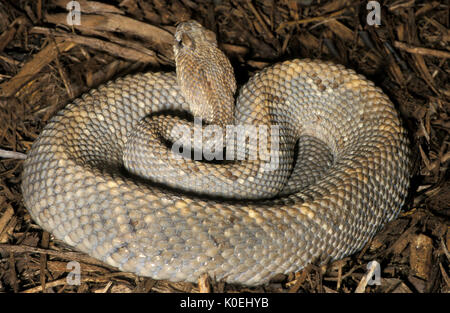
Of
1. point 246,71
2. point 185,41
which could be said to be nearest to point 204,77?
point 185,41

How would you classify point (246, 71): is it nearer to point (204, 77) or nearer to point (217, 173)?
point (204, 77)

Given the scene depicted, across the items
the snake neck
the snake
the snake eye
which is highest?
the snake eye

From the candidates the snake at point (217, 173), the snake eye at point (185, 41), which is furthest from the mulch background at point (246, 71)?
the snake eye at point (185, 41)

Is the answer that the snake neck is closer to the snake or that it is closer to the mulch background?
the snake

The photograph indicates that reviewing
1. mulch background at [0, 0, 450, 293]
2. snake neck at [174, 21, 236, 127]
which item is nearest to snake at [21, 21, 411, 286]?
snake neck at [174, 21, 236, 127]

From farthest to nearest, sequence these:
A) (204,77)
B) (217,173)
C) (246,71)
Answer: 1. (246,71)
2. (204,77)
3. (217,173)
